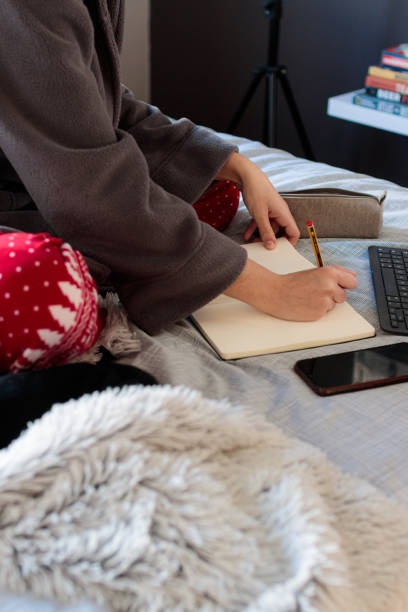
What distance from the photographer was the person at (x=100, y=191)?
0.72m

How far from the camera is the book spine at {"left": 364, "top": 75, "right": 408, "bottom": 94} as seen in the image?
1.89 m

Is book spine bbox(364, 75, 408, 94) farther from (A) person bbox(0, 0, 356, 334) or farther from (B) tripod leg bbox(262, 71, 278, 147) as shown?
(A) person bbox(0, 0, 356, 334)

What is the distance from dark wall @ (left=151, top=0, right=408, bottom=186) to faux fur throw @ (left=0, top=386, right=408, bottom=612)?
6.66ft

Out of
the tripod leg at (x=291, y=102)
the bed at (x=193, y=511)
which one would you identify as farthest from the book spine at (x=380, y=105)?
the bed at (x=193, y=511)

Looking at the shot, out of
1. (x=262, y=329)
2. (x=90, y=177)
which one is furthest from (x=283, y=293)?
(x=90, y=177)

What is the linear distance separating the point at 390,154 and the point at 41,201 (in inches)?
74.6

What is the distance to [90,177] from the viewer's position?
29.1 inches

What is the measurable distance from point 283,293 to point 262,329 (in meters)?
0.06

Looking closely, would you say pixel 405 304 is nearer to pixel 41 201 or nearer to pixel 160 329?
pixel 160 329

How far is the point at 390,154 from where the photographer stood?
2361 millimetres

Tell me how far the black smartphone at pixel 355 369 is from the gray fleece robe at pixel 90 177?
16 cm

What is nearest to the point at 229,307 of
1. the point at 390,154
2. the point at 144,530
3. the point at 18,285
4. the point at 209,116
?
the point at 18,285

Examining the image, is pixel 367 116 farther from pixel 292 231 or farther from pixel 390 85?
pixel 292 231

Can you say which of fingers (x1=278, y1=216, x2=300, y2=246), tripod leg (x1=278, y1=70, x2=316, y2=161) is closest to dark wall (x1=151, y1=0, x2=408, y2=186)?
tripod leg (x1=278, y1=70, x2=316, y2=161)
